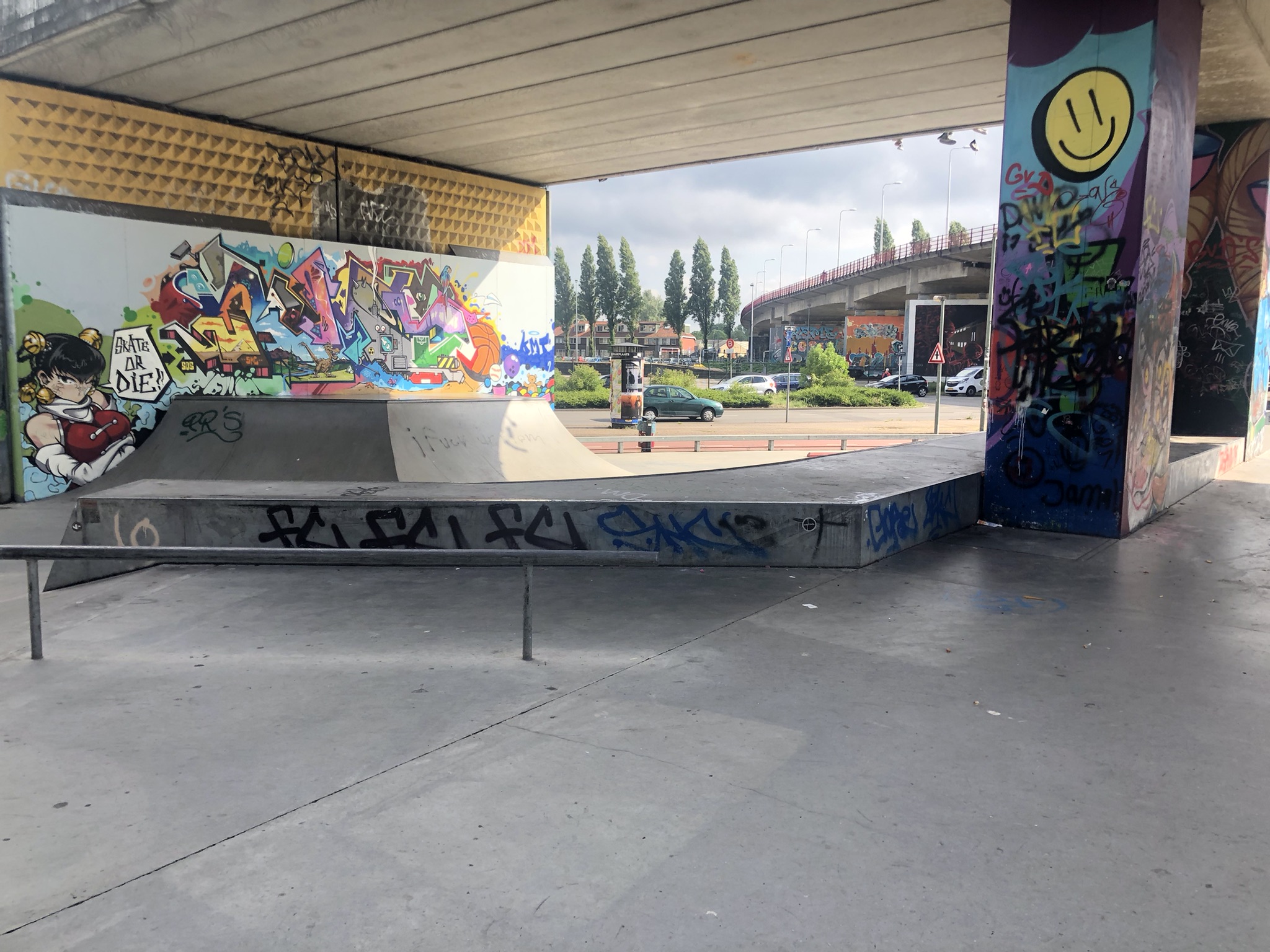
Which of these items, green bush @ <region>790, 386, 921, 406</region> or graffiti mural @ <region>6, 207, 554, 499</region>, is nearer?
graffiti mural @ <region>6, 207, 554, 499</region>

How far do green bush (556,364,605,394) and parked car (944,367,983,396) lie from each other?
23.6m

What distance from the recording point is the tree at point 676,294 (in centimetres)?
10338

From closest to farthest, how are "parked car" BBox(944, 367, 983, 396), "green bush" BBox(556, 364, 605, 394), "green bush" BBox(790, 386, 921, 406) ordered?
"green bush" BBox(790, 386, 921, 406) < "green bush" BBox(556, 364, 605, 394) < "parked car" BBox(944, 367, 983, 396)

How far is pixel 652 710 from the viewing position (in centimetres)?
437

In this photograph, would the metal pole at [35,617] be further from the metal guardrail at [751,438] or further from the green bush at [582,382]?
the green bush at [582,382]

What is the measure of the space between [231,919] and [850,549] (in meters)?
5.73

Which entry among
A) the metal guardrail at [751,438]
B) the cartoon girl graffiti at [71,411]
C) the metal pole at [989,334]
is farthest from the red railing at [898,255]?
the cartoon girl graffiti at [71,411]

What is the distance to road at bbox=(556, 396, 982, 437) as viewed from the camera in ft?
95.3

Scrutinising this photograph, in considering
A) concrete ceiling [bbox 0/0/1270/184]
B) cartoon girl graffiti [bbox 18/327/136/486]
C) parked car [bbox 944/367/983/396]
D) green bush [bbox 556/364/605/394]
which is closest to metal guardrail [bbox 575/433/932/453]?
concrete ceiling [bbox 0/0/1270/184]

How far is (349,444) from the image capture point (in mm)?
10828

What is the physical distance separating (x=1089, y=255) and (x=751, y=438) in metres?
17.5

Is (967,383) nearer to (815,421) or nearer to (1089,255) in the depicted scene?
(815,421)

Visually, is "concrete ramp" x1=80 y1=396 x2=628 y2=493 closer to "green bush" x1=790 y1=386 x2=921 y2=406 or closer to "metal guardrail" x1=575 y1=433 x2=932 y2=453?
"metal guardrail" x1=575 y1=433 x2=932 y2=453

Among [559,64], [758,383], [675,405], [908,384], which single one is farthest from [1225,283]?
[908,384]
